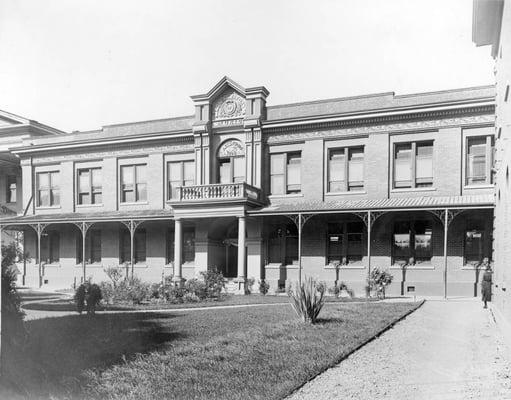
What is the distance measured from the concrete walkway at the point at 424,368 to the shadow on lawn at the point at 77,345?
11.0ft

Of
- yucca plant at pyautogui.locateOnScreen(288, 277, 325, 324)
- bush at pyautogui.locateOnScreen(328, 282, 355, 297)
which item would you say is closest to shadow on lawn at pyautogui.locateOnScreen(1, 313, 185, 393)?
yucca plant at pyautogui.locateOnScreen(288, 277, 325, 324)

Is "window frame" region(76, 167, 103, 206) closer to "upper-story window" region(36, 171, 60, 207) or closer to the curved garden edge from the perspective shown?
"upper-story window" region(36, 171, 60, 207)

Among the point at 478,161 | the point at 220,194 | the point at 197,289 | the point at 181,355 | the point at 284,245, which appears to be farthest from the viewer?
the point at 284,245

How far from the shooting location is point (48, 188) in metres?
30.1

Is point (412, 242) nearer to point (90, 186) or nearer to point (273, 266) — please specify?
point (273, 266)

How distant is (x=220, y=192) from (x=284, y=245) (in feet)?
13.5

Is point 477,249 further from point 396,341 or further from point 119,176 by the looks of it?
point 119,176

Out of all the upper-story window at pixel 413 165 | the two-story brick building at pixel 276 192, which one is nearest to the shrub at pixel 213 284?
the two-story brick building at pixel 276 192

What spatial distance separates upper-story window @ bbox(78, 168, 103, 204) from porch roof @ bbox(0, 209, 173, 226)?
1.30 meters

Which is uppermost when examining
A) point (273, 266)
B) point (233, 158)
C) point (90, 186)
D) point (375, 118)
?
point (375, 118)

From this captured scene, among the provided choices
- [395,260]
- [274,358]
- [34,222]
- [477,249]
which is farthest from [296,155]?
[274,358]

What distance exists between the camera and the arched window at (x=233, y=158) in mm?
25312

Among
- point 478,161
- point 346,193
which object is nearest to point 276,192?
point 346,193

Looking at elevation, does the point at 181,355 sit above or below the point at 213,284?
above
